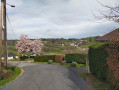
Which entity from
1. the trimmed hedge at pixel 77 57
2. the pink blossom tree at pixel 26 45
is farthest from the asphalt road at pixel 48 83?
the pink blossom tree at pixel 26 45

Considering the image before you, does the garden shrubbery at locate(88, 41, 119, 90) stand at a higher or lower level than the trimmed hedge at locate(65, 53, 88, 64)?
higher

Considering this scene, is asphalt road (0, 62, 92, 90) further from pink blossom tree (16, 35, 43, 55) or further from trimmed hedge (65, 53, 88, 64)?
pink blossom tree (16, 35, 43, 55)

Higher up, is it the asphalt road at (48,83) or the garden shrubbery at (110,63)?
the garden shrubbery at (110,63)

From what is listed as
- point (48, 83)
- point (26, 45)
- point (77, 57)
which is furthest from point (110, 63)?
point (26, 45)

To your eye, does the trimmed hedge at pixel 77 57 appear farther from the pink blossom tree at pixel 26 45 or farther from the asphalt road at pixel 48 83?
the pink blossom tree at pixel 26 45

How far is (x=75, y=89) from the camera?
8016 millimetres

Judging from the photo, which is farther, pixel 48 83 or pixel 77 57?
pixel 77 57

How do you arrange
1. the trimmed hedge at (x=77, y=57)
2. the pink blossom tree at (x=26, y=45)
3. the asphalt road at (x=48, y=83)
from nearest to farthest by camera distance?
the asphalt road at (x=48, y=83), the trimmed hedge at (x=77, y=57), the pink blossom tree at (x=26, y=45)

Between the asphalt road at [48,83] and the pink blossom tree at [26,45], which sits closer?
the asphalt road at [48,83]

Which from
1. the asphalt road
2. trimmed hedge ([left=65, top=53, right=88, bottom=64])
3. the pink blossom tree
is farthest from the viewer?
the pink blossom tree

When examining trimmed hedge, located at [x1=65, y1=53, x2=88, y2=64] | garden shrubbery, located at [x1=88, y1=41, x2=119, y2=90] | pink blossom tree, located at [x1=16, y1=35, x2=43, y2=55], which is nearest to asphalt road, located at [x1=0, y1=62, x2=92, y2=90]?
garden shrubbery, located at [x1=88, y1=41, x2=119, y2=90]

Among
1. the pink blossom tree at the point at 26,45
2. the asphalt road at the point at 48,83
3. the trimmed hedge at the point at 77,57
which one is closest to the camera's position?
the asphalt road at the point at 48,83

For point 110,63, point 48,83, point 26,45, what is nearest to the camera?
point 110,63

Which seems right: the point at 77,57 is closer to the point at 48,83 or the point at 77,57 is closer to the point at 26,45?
the point at 48,83
